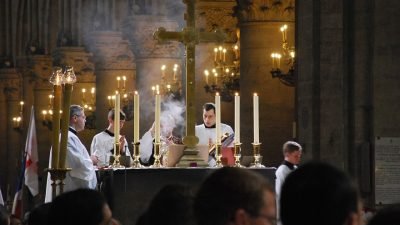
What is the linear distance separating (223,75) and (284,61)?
371cm

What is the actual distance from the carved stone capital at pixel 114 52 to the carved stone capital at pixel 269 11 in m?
10.9

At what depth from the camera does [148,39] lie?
3020 cm

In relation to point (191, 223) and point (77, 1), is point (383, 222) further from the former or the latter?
point (77, 1)

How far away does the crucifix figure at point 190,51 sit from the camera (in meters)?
12.2

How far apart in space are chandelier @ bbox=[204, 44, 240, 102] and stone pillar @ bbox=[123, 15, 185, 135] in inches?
109

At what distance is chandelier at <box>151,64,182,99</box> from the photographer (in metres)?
27.2

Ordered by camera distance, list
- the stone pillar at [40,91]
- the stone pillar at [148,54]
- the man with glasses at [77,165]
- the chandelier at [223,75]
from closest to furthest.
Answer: the man with glasses at [77,165]
the chandelier at [223,75]
the stone pillar at [148,54]
the stone pillar at [40,91]

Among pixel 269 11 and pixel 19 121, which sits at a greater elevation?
pixel 269 11

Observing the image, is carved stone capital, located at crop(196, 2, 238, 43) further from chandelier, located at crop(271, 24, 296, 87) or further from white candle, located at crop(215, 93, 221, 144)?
white candle, located at crop(215, 93, 221, 144)

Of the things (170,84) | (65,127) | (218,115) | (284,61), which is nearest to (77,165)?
(218,115)

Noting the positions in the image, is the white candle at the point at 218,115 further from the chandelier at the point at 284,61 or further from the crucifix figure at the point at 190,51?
the chandelier at the point at 284,61

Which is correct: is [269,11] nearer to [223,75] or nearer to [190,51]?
[223,75]

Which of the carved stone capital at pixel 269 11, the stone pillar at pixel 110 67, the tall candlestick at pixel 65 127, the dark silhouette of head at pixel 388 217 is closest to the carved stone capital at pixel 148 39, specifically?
the stone pillar at pixel 110 67

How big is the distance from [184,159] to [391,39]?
14.3 ft
